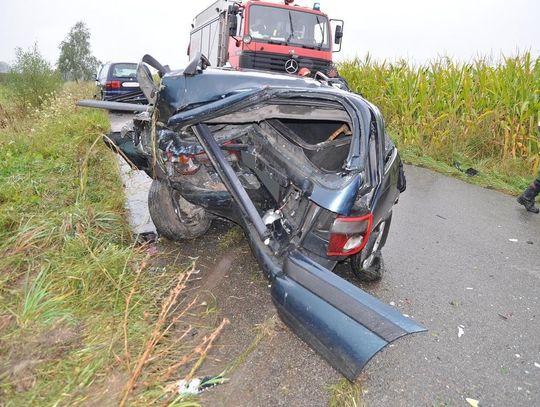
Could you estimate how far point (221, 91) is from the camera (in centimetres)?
249

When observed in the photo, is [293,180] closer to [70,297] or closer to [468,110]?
[70,297]

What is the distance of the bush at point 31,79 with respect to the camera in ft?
34.4

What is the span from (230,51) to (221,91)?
7812 millimetres

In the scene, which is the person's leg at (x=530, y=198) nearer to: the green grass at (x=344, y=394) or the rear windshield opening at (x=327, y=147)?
the rear windshield opening at (x=327, y=147)

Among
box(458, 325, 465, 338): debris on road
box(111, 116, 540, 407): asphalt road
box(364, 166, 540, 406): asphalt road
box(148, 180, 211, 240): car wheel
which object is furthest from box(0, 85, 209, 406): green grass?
box(458, 325, 465, 338): debris on road

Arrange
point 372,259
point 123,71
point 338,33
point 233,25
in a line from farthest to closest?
point 123,71
point 338,33
point 233,25
point 372,259

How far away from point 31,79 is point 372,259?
10725 millimetres

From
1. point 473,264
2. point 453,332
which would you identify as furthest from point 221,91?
point 473,264

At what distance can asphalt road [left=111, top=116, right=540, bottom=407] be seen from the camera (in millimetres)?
2211

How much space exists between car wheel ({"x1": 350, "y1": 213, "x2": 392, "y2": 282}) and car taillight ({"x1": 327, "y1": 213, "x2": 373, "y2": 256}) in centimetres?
66

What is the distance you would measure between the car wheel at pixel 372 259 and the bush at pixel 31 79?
390 inches

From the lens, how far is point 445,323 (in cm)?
291

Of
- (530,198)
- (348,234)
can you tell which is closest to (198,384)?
(348,234)

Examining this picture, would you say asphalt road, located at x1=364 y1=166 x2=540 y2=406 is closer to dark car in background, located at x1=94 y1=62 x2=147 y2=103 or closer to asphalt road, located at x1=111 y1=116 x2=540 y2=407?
asphalt road, located at x1=111 y1=116 x2=540 y2=407
